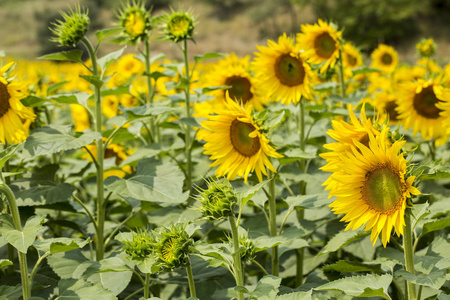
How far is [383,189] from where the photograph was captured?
1.27 meters

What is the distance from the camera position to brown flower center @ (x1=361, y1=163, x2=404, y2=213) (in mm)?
1241

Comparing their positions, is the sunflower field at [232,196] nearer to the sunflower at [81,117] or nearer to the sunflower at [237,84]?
the sunflower at [237,84]

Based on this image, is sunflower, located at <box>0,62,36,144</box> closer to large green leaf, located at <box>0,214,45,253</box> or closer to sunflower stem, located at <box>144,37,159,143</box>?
large green leaf, located at <box>0,214,45,253</box>

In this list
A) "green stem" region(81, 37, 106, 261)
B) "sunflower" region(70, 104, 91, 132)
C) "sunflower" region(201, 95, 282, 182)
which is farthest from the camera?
"sunflower" region(70, 104, 91, 132)

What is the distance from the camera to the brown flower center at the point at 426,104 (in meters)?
2.39

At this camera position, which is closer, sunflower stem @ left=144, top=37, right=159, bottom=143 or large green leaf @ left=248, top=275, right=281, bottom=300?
large green leaf @ left=248, top=275, right=281, bottom=300

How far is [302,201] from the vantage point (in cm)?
183

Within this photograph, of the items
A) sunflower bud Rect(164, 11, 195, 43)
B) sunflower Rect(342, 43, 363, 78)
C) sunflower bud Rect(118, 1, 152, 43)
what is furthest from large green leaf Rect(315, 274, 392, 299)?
sunflower Rect(342, 43, 363, 78)

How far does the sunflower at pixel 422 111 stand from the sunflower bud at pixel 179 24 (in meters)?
1.14

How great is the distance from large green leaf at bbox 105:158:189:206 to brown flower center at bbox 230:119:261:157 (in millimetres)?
270

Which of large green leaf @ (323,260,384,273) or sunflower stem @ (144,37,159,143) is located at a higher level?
sunflower stem @ (144,37,159,143)

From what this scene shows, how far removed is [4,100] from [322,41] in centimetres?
162

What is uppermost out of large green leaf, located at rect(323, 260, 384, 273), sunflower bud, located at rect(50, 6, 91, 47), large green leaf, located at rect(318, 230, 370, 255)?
sunflower bud, located at rect(50, 6, 91, 47)

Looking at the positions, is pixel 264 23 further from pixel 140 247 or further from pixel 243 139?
pixel 140 247
